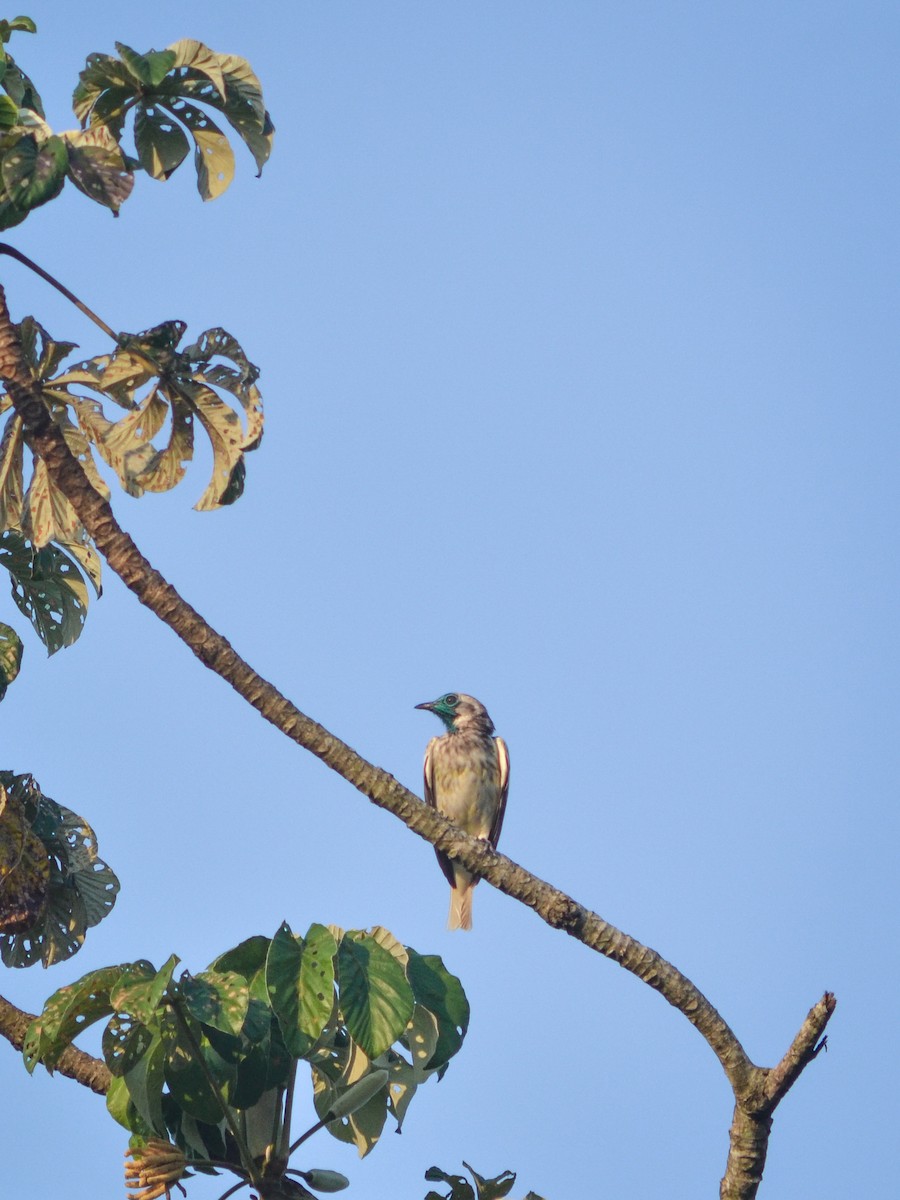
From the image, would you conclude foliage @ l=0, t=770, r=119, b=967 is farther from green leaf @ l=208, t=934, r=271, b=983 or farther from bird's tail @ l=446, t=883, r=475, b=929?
bird's tail @ l=446, t=883, r=475, b=929

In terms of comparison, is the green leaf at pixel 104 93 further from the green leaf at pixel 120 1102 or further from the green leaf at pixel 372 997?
the green leaf at pixel 120 1102

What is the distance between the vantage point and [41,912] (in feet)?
20.5

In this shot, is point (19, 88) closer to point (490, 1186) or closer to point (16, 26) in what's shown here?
point (16, 26)

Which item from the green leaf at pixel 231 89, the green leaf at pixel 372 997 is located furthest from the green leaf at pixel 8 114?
the green leaf at pixel 372 997

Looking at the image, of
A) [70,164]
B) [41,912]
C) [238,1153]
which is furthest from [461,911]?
[70,164]

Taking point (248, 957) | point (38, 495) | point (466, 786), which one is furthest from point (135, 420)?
point (466, 786)

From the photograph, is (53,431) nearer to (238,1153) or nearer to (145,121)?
(145,121)

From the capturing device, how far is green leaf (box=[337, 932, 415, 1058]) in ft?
15.7

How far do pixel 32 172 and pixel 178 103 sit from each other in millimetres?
1041

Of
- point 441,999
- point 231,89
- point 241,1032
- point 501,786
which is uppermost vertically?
point 501,786

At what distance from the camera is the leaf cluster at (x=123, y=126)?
5164 millimetres

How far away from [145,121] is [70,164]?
0.75 metres

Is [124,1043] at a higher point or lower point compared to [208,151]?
lower

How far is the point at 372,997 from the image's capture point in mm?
4836
